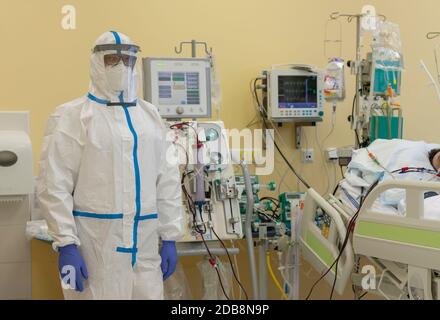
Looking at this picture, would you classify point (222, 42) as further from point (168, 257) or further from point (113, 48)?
point (168, 257)

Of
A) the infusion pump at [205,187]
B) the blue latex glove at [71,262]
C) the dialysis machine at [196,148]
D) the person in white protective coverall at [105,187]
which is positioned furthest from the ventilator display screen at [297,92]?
the blue latex glove at [71,262]

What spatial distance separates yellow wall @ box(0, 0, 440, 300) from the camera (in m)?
3.54

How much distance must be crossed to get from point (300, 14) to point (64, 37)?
5.35 feet

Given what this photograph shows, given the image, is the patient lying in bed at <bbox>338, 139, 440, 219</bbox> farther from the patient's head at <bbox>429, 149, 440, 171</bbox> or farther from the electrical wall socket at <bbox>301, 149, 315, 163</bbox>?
the electrical wall socket at <bbox>301, 149, 315, 163</bbox>

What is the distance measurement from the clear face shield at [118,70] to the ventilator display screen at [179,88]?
2.41ft

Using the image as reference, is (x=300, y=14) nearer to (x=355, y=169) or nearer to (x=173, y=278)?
(x=355, y=169)

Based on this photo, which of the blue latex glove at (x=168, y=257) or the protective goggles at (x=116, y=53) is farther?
the blue latex glove at (x=168, y=257)

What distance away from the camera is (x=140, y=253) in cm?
236

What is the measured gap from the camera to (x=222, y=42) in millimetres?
3912

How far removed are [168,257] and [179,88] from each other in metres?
1.07

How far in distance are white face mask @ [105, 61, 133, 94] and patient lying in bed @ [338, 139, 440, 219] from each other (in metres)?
1.20

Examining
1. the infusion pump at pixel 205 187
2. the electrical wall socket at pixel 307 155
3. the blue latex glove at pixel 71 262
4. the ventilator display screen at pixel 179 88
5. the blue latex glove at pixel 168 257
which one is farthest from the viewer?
the electrical wall socket at pixel 307 155

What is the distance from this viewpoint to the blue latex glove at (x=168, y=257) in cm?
247

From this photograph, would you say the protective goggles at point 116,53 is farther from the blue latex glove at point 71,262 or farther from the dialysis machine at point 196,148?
the blue latex glove at point 71,262
